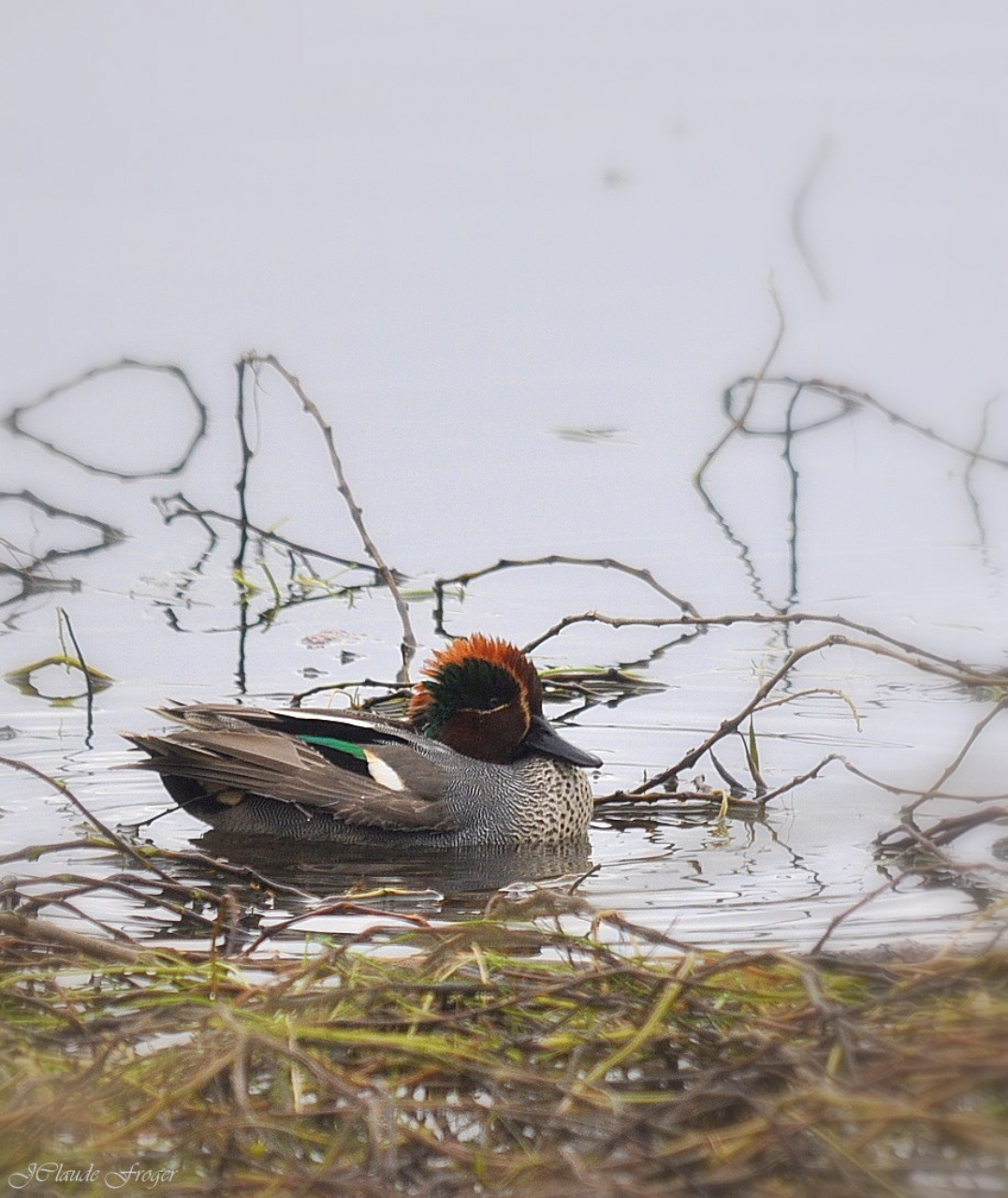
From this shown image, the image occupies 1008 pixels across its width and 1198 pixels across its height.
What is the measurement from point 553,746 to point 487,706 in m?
0.31

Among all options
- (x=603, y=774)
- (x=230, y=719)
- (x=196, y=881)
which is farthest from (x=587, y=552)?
(x=196, y=881)

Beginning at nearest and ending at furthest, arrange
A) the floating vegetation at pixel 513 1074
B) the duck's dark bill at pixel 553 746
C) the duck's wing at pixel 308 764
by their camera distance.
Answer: the floating vegetation at pixel 513 1074 < the duck's wing at pixel 308 764 < the duck's dark bill at pixel 553 746

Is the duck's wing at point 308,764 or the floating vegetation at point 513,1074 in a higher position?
the duck's wing at point 308,764

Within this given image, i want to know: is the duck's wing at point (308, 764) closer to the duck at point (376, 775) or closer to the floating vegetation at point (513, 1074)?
the duck at point (376, 775)

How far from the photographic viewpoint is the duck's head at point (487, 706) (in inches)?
305

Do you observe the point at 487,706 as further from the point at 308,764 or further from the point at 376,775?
the point at 308,764

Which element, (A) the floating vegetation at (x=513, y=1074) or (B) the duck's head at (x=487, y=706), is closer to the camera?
(A) the floating vegetation at (x=513, y=1074)

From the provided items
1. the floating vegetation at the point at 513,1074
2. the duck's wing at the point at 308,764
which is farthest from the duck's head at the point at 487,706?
the floating vegetation at the point at 513,1074

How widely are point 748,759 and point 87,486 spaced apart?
551cm

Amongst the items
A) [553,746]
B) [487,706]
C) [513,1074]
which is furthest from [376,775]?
[513,1074]

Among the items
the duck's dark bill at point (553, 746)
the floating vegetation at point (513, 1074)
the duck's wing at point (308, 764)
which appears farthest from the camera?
the duck's dark bill at point (553, 746)

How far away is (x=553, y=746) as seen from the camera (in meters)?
7.78

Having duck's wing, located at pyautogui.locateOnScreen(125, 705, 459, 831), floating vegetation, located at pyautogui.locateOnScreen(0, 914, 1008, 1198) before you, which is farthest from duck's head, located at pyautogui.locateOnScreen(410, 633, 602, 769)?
floating vegetation, located at pyautogui.locateOnScreen(0, 914, 1008, 1198)

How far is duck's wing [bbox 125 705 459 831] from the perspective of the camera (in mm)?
→ 7480
